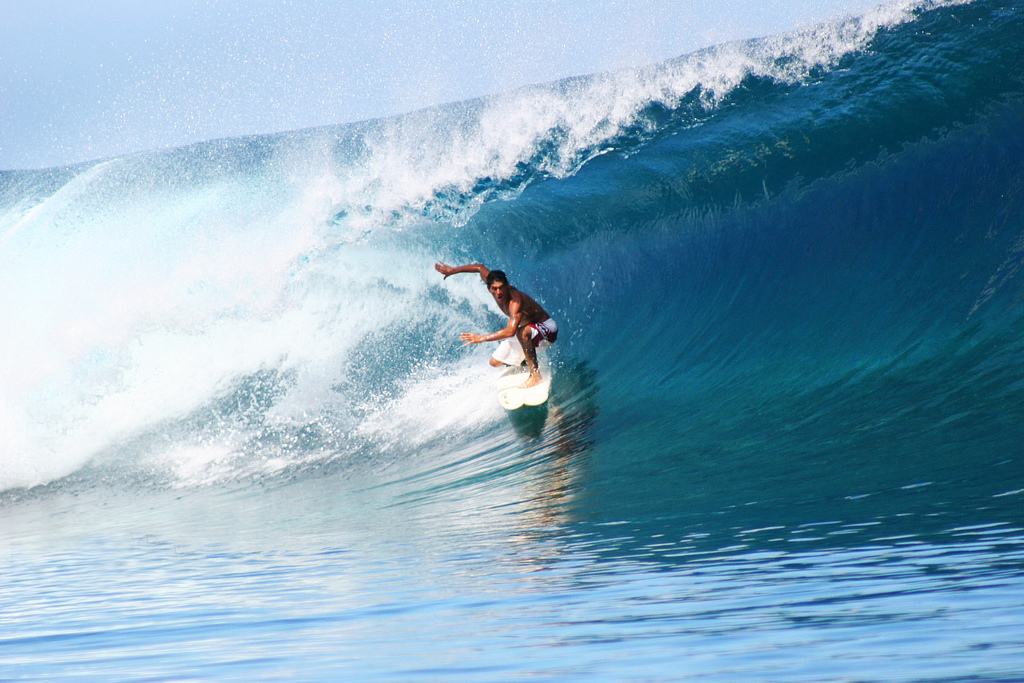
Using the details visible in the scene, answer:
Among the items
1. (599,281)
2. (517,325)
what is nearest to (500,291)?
(517,325)

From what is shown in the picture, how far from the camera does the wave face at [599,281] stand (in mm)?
5355

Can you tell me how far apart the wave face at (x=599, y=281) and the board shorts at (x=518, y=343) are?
0.43 meters

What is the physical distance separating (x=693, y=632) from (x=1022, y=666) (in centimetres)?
68

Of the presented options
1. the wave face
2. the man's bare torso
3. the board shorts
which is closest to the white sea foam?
the wave face

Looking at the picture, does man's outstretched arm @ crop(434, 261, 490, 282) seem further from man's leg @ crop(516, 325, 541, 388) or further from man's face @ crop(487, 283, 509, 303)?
man's leg @ crop(516, 325, 541, 388)

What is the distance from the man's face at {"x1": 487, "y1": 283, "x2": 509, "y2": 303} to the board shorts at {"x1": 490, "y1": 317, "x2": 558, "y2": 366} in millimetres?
369

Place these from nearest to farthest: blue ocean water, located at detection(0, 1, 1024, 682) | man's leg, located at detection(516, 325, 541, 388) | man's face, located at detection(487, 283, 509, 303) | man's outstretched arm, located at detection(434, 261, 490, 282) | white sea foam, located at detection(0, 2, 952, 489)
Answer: blue ocean water, located at detection(0, 1, 1024, 682) → man's face, located at detection(487, 283, 509, 303) → man's leg, located at detection(516, 325, 541, 388) → man's outstretched arm, located at detection(434, 261, 490, 282) → white sea foam, located at detection(0, 2, 952, 489)

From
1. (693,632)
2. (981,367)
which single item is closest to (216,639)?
(693,632)

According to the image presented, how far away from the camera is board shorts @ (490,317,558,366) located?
19.3ft

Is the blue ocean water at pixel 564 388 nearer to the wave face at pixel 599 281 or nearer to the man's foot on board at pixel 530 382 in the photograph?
the wave face at pixel 599 281

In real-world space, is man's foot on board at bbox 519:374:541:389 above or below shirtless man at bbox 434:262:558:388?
below

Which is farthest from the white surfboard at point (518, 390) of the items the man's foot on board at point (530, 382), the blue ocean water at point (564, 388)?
the blue ocean water at point (564, 388)

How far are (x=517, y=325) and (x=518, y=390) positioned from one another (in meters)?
0.56

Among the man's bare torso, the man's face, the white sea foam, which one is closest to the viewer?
the man's face
